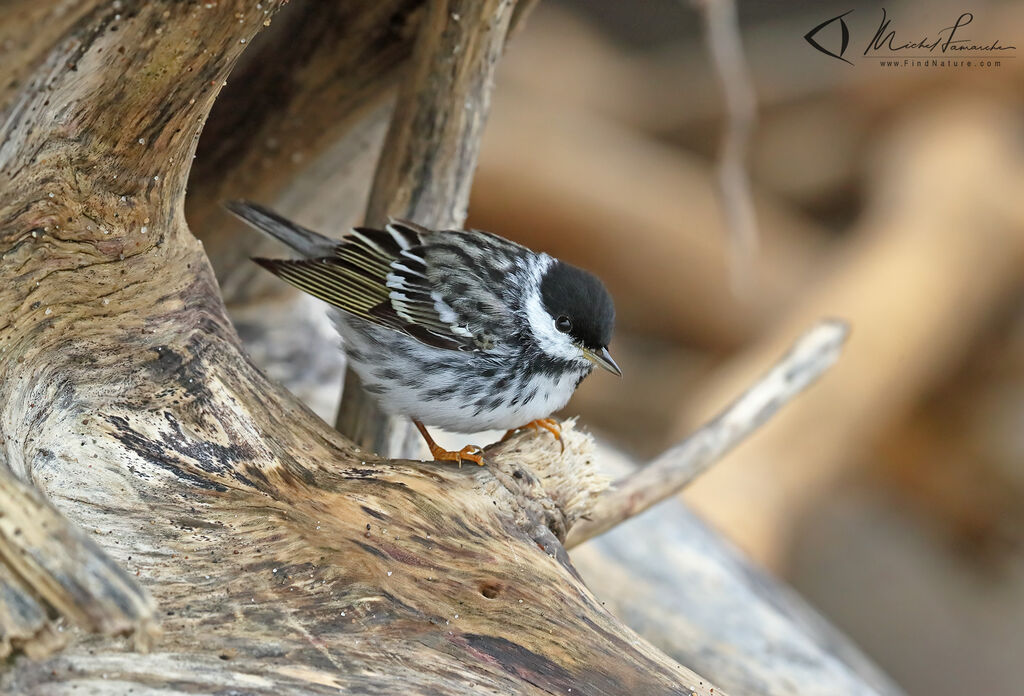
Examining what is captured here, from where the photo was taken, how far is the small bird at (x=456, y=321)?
10.8ft

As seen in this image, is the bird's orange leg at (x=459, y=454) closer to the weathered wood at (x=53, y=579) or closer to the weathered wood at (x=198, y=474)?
the weathered wood at (x=198, y=474)

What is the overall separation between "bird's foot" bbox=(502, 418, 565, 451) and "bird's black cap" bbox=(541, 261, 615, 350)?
0.28m

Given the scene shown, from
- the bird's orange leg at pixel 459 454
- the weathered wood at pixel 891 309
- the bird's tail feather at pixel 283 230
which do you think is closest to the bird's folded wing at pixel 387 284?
the bird's tail feather at pixel 283 230

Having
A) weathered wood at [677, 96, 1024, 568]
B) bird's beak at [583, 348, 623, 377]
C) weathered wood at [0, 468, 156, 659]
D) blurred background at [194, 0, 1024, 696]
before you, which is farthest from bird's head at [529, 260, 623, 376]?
weathered wood at [677, 96, 1024, 568]

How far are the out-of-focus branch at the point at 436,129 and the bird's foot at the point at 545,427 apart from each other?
0.69m

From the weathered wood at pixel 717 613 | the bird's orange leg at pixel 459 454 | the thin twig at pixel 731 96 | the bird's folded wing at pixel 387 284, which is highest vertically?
the thin twig at pixel 731 96

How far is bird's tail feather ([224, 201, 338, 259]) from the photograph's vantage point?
3.55 metres

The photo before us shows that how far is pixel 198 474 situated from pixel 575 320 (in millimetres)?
1388

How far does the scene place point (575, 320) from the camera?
3.37m

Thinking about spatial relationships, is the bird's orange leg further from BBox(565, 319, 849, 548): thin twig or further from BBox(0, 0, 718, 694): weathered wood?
BBox(565, 319, 849, 548): thin twig

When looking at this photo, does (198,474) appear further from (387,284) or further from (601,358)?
(601,358)

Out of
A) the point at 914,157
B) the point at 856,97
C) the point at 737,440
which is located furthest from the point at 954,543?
the point at 737,440

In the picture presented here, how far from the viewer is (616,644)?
2.42 metres

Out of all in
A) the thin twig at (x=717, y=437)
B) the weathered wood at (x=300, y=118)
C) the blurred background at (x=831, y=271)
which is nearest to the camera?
the thin twig at (x=717, y=437)
